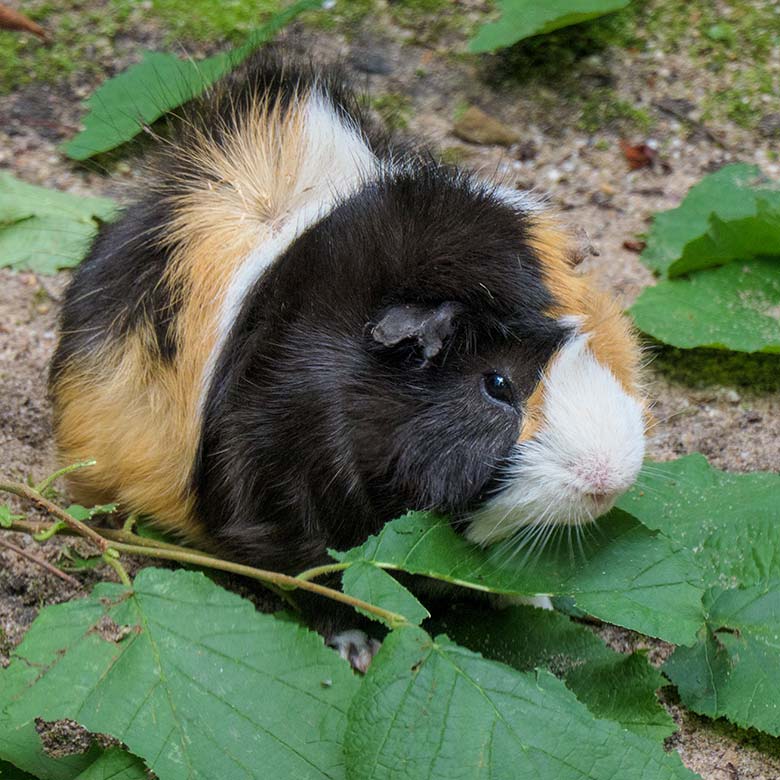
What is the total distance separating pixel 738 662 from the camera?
186 cm

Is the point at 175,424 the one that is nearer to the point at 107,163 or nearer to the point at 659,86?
the point at 107,163

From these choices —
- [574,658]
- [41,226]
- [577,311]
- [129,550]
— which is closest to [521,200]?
[577,311]

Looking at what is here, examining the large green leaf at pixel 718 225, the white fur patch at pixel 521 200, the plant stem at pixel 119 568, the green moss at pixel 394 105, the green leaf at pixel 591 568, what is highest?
the white fur patch at pixel 521 200

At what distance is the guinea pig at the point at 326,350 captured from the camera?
1718 millimetres

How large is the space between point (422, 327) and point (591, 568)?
48 centimetres

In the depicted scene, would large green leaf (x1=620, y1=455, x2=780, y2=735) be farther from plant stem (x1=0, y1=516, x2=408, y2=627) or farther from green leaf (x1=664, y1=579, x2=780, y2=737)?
plant stem (x1=0, y1=516, x2=408, y2=627)

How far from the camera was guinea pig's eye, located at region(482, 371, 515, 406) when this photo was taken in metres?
1.73

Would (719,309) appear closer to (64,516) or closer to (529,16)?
(529,16)

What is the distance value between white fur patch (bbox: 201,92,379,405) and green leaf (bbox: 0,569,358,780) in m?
0.48

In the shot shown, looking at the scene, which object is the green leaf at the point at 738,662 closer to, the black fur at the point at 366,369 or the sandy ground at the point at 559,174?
the black fur at the point at 366,369

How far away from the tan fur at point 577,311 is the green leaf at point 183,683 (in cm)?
50

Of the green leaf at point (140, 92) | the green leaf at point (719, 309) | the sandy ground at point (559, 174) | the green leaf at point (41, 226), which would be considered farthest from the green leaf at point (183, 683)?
the green leaf at point (140, 92)

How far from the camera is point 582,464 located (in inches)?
65.1

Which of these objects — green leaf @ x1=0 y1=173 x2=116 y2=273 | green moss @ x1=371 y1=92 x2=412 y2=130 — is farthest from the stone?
green leaf @ x1=0 y1=173 x2=116 y2=273
